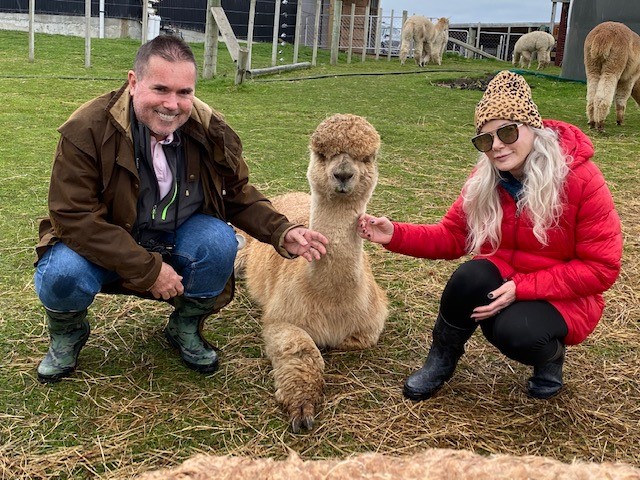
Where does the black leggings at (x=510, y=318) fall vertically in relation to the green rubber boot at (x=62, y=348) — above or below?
above

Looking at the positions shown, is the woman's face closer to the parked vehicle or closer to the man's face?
the man's face

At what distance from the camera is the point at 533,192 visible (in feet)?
8.55

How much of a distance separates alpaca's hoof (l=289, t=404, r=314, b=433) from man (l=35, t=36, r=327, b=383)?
54 centimetres

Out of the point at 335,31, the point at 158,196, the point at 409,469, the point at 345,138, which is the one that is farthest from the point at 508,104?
the point at 335,31

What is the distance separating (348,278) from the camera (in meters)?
3.20

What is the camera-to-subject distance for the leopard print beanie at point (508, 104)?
258 cm

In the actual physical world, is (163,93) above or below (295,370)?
above

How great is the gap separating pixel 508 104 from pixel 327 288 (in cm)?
118

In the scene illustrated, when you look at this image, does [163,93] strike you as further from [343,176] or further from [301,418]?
[301,418]

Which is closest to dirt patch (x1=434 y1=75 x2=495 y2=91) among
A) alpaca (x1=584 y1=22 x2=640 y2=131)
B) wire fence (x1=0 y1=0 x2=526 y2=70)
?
wire fence (x1=0 y1=0 x2=526 y2=70)

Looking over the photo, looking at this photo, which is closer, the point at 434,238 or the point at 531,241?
the point at 531,241

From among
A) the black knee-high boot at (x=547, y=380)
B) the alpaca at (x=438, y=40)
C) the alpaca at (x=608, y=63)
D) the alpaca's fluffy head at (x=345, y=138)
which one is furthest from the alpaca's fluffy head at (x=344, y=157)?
the alpaca at (x=438, y=40)

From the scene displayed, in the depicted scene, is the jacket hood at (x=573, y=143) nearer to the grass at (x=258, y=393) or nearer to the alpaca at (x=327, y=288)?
the alpaca at (x=327, y=288)

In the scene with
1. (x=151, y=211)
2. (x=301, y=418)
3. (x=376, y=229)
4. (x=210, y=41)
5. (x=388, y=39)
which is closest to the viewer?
(x=301, y=418)
